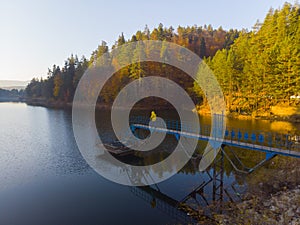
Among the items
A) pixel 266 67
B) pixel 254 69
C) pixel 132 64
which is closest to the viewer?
pixel 266 67

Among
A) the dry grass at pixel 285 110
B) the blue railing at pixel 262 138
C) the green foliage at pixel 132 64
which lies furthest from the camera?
the green foliage at pixel 132 64

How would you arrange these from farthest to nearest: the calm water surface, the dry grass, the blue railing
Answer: the dry grass < the blue railing < the calm water surface

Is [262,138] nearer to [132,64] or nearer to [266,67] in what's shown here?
[266,67]

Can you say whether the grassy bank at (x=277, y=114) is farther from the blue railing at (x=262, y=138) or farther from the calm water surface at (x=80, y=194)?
the calm water surface at (x=80, y=194)

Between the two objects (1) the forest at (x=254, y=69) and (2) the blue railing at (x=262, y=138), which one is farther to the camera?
(1) the forest at (x=254, y=69)

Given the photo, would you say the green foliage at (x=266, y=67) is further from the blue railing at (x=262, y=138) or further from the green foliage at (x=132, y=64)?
the blue railing at (x=262, y=138)

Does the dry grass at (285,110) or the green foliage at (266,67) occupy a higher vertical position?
the green foliage at (266,67)

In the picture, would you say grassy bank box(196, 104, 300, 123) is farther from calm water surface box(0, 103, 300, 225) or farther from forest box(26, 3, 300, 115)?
calm water surface box(0, 103, 300, 225)

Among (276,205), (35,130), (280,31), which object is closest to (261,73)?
(280,31)

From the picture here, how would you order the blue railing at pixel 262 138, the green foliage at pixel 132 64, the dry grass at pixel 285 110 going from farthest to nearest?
the green foliage at pixel 132 64
the dry grass at pixel 285 110
the blue railing at pixel 262 138

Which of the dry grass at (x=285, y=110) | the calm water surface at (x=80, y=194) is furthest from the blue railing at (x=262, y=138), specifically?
the dry grass at (x=285, y=110)

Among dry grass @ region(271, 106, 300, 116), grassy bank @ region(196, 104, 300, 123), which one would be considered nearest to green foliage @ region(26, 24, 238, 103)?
grassy bank @ region(196, 104, 300, 123)

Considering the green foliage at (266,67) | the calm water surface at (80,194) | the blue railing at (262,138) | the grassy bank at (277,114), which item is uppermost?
the green foliage at (266,67)

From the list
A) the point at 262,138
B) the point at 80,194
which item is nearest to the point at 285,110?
the point at 262,138
